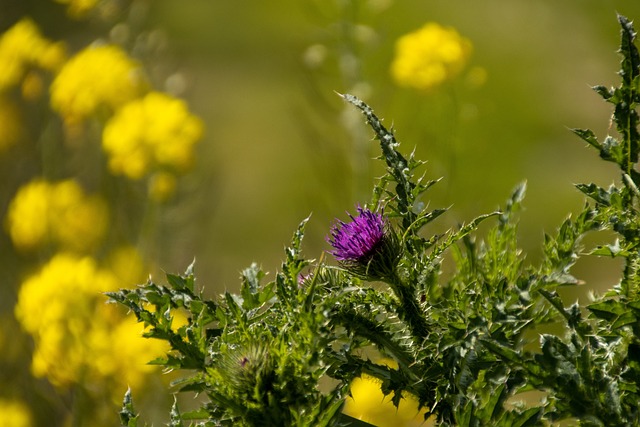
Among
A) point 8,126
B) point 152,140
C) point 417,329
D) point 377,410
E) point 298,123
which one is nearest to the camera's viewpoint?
point 417,329

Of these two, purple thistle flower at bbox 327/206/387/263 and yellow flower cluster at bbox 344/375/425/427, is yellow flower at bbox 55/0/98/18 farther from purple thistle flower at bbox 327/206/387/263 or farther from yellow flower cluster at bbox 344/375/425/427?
purple thistle flower at bbox 327/206/387/263

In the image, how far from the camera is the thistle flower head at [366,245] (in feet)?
2.39

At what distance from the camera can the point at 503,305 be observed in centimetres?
65

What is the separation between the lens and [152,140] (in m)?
2.07

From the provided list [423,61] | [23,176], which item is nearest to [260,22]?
[23,176]

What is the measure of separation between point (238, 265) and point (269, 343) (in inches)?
148

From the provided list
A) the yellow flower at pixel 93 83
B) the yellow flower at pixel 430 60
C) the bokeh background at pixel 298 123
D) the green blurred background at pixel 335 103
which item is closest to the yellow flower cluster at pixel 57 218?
the bokeh background at pixel 298 123

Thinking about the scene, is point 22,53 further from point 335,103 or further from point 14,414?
point 335,103

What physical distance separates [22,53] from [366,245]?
5.71 feet

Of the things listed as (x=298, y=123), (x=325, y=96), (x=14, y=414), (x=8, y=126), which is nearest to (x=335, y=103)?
(x=325, y=96)

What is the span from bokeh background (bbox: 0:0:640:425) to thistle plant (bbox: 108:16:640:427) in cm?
108

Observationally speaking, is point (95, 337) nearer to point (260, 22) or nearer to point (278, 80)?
point (278, 80)

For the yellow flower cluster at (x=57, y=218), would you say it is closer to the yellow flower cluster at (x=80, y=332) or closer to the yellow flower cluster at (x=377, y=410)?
the yellow flower cluster at (x=80, y=332)

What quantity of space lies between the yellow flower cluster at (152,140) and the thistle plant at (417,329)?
1.34 meters
